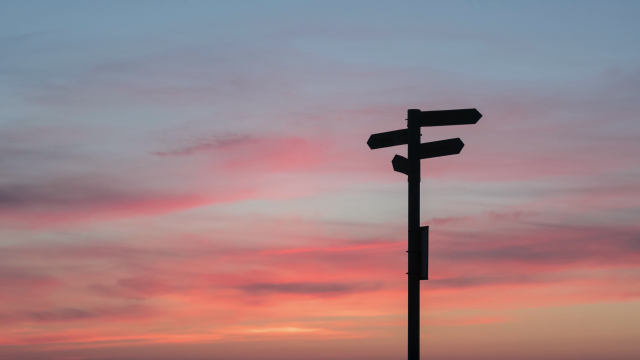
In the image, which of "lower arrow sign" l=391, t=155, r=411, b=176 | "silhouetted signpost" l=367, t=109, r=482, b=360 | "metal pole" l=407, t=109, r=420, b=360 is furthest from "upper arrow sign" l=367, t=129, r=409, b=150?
"lower arrow sign" l=391, t=155, r=411, b=176

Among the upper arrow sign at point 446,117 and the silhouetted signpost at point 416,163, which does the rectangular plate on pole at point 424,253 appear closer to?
the silhouetted signpost at point 416,163

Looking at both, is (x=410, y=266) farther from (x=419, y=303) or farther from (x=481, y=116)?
(x=481, y=116)

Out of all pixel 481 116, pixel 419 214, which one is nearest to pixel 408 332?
pixel 419 214

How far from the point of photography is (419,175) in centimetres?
1010

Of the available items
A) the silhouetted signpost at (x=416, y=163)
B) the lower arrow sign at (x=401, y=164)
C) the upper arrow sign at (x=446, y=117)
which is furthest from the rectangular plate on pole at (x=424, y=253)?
the upper arrow sign at (x=446, y=117)

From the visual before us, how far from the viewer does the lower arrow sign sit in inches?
396

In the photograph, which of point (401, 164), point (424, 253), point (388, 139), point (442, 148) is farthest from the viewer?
point (388, 139)

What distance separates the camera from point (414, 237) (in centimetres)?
993

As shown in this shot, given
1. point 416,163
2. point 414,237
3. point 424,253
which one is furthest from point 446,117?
point 424,253

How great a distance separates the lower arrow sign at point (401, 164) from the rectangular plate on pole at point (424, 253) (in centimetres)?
90

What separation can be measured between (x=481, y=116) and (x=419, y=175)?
1.29 metres

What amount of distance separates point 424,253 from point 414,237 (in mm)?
273

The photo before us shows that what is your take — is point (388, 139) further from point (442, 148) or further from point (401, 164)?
point (442, 148)

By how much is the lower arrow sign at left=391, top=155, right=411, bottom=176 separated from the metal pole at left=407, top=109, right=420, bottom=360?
6 centimetres
